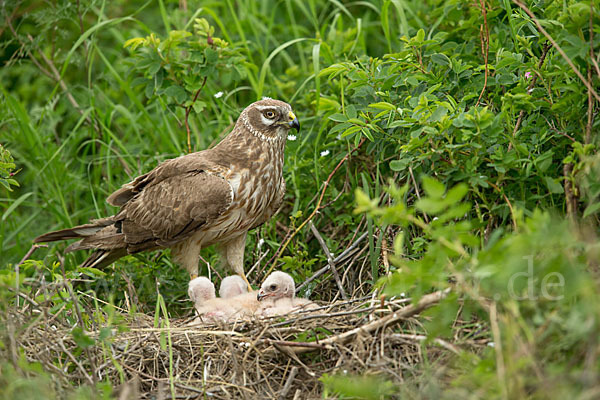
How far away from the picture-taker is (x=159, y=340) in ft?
12.6

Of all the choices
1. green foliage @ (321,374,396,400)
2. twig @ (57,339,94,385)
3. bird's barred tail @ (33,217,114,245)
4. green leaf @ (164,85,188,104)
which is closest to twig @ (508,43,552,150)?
green foliage @ (321,374,396,400)

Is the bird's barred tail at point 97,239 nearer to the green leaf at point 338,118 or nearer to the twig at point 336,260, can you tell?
the twig at point 336,260

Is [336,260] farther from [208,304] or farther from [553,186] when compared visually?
[553,186]

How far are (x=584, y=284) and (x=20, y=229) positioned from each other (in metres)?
4.96

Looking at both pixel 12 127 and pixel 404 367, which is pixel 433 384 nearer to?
pixel 404 367

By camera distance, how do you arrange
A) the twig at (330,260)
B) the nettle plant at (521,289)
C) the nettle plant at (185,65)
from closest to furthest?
the nettle plant at (521,289) < the twig at (330,260) < the nettle plant at (185,65)

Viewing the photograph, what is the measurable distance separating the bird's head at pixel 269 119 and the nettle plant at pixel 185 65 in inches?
24.0

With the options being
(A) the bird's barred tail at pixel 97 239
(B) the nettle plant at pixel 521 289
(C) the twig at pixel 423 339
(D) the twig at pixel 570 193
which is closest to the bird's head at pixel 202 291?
(A) the bird's barred tail at pixel 97 239

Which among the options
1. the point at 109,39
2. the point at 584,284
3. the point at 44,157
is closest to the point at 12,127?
the point at 44,157

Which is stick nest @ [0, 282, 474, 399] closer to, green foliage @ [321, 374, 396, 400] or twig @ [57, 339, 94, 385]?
twig @ [57, 339, 94, 385]

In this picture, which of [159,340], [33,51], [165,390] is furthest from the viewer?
[33,51]

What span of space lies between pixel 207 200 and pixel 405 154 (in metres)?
1.32

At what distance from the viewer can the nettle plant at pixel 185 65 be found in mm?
5297

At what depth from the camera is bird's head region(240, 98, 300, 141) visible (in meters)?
4.80
